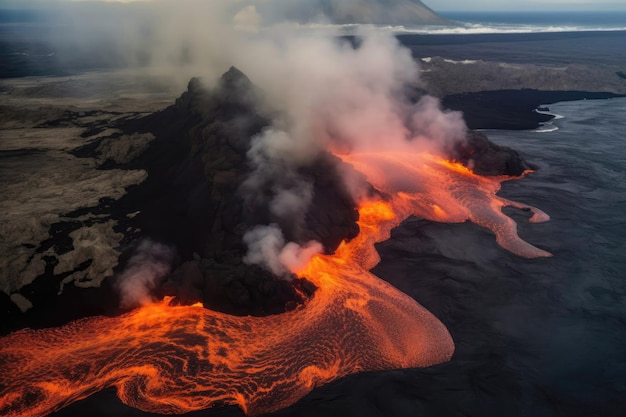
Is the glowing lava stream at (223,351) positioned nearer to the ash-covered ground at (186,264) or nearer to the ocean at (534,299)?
the ash-covered ground at (186,264)

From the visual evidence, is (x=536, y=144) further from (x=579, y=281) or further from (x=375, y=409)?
(x=375, y=409)

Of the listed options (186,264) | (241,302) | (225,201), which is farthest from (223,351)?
(225,201)

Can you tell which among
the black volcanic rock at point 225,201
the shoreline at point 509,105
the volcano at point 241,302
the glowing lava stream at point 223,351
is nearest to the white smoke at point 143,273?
the volcano at point 241,302

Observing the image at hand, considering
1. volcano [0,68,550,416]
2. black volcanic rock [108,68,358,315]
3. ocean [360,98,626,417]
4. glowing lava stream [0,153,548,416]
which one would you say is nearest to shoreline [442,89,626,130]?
ocean [360,98,626,417]

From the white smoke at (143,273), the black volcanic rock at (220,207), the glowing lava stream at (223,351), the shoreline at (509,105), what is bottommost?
the glowing lava stream at (223,351)

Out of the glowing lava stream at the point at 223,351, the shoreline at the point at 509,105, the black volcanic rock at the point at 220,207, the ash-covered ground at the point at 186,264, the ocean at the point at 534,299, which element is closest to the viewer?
the glowing lava stream at the point at 223,351

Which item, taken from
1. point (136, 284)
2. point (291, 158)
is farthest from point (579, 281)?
point (136, 284)

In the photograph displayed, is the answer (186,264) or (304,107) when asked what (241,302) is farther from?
(304,107)
